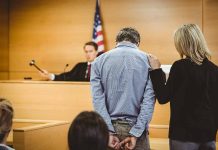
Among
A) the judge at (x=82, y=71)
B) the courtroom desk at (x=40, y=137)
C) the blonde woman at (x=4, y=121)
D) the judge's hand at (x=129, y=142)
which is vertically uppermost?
the judge at (x=82, y=71)

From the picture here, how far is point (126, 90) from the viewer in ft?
9.73

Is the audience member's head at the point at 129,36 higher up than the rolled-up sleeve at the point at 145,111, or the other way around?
the audience member's head at the point at 129,36

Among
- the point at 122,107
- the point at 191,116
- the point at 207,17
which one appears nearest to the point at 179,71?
the point at 191,116

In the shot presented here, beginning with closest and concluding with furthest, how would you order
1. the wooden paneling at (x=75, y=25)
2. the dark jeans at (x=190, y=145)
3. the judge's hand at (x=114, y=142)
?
1. the dark jeans at (x=190, y=145)
2. the judge's hand at (x=114, y=142)
3. the wooden paneling at (x=75, y=25)

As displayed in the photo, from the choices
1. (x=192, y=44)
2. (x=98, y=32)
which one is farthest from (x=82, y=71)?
(x=192, y=44)

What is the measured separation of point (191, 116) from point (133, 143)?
0.47 metres

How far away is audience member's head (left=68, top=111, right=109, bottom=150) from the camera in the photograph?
1.73 metres

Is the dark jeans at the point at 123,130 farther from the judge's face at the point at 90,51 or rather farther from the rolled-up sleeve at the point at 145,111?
the judge's face at the point at 90,51

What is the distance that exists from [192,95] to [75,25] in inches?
205

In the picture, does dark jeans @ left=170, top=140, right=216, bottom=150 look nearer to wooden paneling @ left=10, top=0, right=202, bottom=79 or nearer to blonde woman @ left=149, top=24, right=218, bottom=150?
blonde woman @ left=149, top=24, right=218, bottom=150

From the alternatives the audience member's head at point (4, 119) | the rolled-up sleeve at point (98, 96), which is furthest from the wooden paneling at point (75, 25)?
the audience member's head at point (4, 119)

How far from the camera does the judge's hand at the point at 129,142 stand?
2.96 m

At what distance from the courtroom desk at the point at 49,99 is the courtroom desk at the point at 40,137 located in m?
0.55

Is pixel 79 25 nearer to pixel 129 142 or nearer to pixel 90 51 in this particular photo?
pixel 90 51
